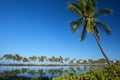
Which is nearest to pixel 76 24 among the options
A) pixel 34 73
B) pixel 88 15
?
pixel 88 15

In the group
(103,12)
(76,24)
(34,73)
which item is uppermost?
(103,12)

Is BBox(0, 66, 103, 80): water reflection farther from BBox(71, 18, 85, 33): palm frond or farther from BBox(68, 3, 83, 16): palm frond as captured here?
BBox(68, 3, 83, 16): palm frond

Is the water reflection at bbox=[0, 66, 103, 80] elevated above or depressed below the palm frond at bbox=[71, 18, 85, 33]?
below

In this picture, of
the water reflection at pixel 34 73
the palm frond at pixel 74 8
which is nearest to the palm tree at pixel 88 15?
the palm frond at pixel 74 8

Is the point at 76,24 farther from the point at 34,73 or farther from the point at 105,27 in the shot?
the point at 34,73

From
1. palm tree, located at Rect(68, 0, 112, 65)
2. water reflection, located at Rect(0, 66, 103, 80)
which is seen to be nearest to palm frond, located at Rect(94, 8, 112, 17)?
palm tree, located at Rect(68, 0, 112, 65)

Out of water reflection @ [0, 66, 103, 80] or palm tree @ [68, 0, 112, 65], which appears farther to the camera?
palm tree @ [68, 0, 112, 65]

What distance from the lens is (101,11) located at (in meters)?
21.8

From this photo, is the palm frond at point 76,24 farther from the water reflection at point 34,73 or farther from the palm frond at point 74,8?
the water reflection at point 34,73

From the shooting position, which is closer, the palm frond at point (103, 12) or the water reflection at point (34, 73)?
the water reflection at point (34, 73)

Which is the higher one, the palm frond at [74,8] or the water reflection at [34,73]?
the palm frond at [74,8]

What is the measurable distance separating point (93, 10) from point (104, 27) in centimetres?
230

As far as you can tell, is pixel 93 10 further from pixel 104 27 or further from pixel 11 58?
pixel 11 58

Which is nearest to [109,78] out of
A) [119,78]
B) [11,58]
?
[119,78]
